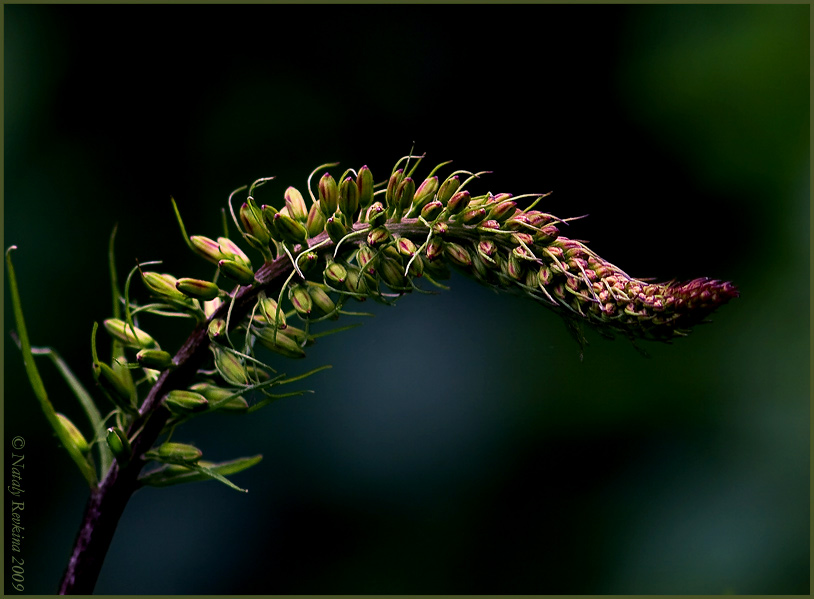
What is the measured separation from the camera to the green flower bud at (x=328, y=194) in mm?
1056

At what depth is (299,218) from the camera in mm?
1122

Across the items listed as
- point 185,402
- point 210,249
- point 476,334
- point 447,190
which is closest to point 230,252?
point 210,249

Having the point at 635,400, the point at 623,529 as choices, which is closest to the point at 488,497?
the point at 623,529

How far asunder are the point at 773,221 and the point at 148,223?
2480mm

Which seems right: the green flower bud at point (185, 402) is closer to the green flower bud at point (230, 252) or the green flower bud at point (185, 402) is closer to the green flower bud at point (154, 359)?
the green flower bud at point (154, 359)

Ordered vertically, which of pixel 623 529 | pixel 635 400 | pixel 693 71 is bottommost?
pixel 623 529

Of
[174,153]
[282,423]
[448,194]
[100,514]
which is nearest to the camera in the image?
[448,194]

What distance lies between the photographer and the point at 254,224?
3.56 feet

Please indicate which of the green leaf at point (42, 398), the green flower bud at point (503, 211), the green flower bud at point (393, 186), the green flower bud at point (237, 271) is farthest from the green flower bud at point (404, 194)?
the green leaf at point (42, 398)

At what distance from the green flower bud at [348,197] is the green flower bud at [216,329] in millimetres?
262

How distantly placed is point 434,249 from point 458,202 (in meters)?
0.08

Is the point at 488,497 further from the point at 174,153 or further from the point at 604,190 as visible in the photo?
the point at 174,153

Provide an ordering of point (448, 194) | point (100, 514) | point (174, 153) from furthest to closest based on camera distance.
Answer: point (174, 153) → point (100, 514) → point (448, 194)

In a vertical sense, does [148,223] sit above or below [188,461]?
above
